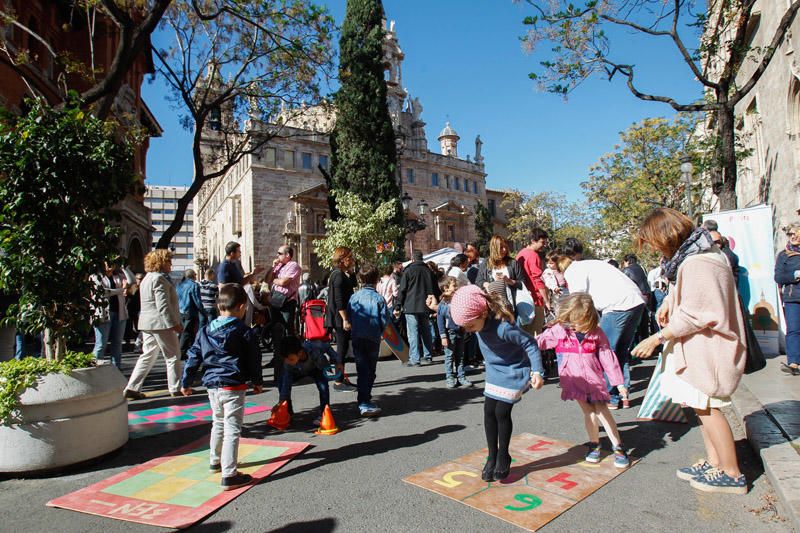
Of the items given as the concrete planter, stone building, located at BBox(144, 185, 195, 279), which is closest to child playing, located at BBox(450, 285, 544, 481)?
the concrete planter

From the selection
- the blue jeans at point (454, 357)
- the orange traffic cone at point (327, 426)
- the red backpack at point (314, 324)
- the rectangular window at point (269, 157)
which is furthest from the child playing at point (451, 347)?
the rectangular window at point (269, 157)

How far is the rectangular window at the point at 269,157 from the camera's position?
41.0 meters

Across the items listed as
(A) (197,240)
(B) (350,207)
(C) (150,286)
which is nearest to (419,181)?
(B) (350,207)

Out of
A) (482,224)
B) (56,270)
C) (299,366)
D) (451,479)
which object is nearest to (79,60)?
(56,270)

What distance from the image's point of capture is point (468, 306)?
354 centimetres

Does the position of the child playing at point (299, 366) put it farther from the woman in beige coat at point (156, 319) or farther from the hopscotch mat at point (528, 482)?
the woman in beige coat at point (156, 319)

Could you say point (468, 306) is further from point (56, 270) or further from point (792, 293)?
point (792, 293)

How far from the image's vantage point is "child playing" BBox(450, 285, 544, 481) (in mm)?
3545

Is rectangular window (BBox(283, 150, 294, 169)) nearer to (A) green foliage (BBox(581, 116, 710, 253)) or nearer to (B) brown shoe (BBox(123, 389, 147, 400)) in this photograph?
(A) green foliage (BBox(581, 116, 710, 253))

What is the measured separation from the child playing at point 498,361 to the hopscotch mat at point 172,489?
178cm

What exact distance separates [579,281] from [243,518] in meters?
4.22

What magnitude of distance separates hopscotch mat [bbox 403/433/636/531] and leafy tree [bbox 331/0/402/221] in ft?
93.6

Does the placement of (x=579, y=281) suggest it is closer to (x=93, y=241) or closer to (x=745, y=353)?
(x=745, y=353)

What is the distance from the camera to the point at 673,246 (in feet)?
11.5
